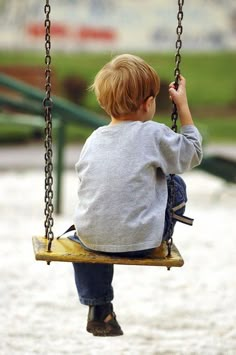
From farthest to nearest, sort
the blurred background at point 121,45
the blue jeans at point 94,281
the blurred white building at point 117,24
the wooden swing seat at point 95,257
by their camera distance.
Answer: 1. the blurred background at point 121,45
2. the blurred white building at point 117,24
3. the blue jeans at point 94,281
4. the wooden swing seat at point 95,257

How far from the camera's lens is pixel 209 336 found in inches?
209

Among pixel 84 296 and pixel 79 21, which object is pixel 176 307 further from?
pixel 79 21

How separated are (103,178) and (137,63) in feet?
1.39

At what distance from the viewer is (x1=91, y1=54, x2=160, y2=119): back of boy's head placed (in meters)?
3.70

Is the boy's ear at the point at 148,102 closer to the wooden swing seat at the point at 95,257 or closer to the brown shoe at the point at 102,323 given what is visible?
the wooden swing seat at the point at 95,257

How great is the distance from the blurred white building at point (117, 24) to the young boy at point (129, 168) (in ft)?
45.9

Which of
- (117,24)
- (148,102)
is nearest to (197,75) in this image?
(117,24)

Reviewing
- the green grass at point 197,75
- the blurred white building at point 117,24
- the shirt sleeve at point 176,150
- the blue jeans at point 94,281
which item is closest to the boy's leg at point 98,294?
the blue jeans at point 94,281

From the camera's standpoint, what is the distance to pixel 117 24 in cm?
1816

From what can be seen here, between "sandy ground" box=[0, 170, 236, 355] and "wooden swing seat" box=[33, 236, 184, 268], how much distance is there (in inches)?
48.3

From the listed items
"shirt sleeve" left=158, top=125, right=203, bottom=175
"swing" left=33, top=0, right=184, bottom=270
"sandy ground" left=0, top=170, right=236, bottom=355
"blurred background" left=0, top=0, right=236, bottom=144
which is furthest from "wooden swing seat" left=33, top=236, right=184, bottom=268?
"blurred background" left=0, top=0, right=236, bottom=144

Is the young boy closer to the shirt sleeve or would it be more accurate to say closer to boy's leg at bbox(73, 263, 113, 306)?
the shirt sleeve

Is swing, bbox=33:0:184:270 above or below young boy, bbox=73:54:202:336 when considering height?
below

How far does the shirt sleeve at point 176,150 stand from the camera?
3783 mm
